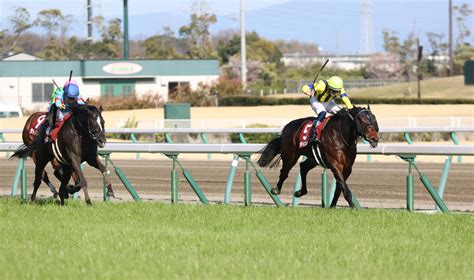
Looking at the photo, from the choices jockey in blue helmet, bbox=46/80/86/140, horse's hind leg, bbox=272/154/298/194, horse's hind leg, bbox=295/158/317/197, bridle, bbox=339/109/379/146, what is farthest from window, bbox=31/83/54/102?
bridle, bbox=339/109/379/146

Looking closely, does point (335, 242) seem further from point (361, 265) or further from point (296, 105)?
point (296, 105)

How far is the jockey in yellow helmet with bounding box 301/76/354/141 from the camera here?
11.9 meters

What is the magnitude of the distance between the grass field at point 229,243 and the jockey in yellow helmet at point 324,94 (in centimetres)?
160

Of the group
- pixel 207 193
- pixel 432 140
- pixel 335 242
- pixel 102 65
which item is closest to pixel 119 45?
pixel 102 65

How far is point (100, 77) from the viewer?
5791cm

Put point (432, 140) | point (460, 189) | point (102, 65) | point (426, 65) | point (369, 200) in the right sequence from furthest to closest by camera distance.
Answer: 1. point (426, 65)
2. point (102, 65)
3. point (432, 140)
4. point (460, 189)
5. point (369, 200)

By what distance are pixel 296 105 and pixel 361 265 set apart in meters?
42.3

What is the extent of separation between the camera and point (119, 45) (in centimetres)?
10356

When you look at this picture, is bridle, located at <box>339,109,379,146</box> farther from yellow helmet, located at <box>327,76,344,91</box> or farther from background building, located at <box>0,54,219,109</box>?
background building, located at <box>0,54,219,109</box>

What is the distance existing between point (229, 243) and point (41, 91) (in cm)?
4942

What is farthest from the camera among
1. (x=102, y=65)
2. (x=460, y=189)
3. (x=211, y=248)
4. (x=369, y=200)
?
(x=102, y=65)

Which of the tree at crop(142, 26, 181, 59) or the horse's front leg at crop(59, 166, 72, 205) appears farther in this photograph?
the tree at crop(142, 26, 181, 59)

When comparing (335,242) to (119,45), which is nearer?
(335,242)

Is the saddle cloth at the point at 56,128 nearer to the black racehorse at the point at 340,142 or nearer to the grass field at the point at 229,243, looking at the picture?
the grass field at the point at 229,243
